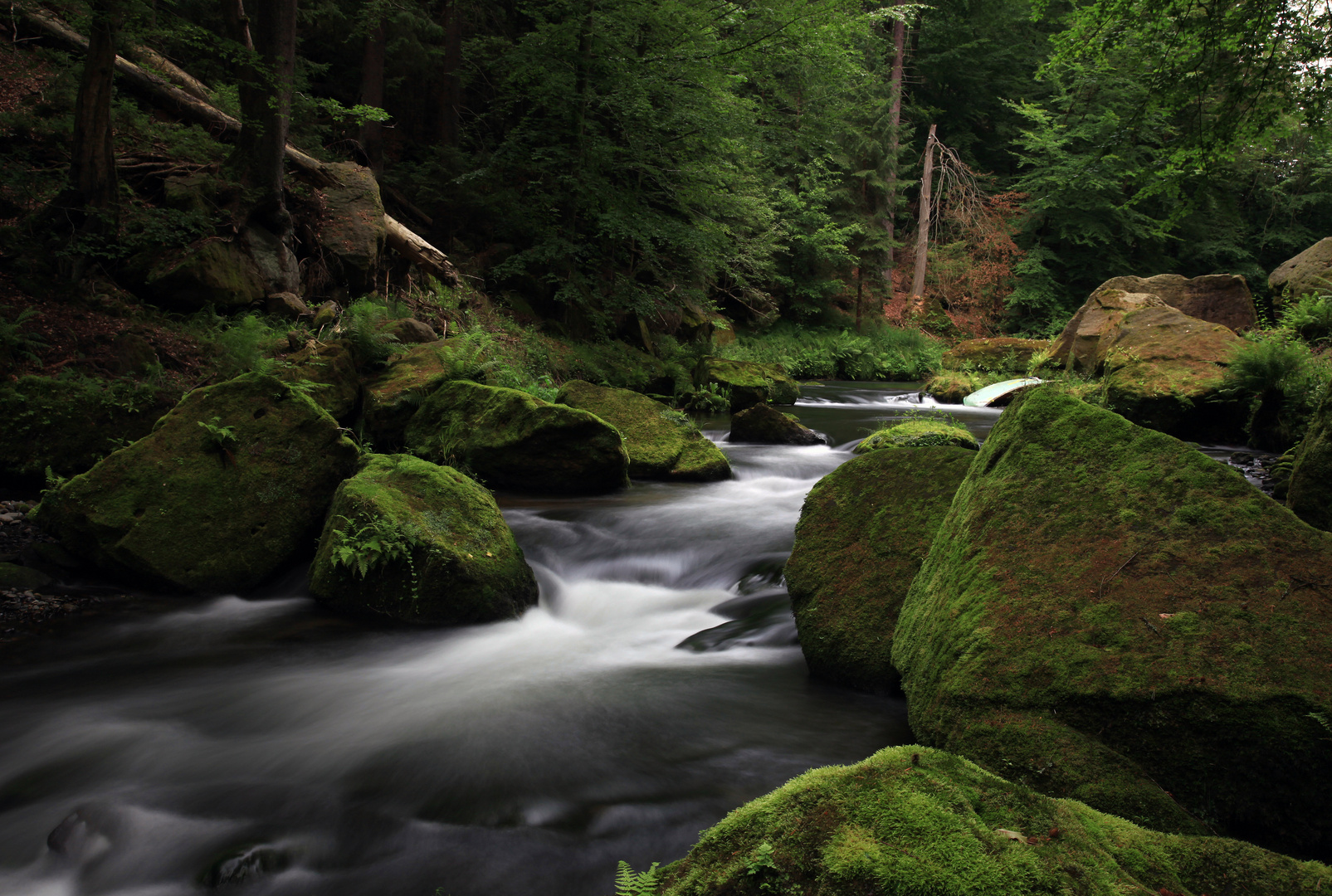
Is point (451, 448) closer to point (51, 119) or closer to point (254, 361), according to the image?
point (254, 361)

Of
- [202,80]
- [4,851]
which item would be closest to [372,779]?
[4,851]

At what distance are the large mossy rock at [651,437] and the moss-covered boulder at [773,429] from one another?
2100 mm

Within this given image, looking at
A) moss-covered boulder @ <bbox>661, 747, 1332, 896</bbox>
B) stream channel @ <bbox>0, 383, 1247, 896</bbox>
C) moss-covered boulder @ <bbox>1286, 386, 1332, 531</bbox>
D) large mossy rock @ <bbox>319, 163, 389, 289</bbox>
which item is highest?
large mossy rock @ <bbox>319, 163, 389, 289</bbox>

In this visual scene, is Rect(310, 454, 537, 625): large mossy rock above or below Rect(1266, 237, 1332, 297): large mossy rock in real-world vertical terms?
below

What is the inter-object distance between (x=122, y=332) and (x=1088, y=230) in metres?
31.6

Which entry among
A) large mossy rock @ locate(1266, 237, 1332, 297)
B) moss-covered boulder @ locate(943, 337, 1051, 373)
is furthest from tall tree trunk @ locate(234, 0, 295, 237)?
moss-covered boulder @ locate(943, 337, 1051, 373)

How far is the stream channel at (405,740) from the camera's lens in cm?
314

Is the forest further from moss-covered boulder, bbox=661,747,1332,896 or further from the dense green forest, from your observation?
the dense green forest

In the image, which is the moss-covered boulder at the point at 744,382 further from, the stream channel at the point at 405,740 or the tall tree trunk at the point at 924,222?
the tall tree trunk at the point at 924,222

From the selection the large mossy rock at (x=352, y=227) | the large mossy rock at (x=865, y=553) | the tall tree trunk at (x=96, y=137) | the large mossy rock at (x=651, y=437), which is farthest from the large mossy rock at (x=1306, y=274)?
the tall tree trunk at (x=96, y=137)

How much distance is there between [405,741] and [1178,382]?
1044 centimetres

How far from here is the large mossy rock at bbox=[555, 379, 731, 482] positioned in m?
9.82

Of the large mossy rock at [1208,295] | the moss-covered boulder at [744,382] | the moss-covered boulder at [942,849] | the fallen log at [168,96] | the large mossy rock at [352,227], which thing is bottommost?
the moss-covered boulder at [942,849]

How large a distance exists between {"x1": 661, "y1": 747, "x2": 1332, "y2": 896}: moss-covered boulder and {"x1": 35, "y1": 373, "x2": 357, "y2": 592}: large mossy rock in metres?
5.41
